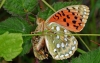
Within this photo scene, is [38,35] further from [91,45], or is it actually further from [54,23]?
[91,45]

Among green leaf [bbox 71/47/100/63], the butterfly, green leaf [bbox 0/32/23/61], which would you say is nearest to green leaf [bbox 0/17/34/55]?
the butterfly

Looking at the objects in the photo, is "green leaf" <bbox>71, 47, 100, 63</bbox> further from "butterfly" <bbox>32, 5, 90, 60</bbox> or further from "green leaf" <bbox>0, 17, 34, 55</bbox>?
"green leaf" <bbox>0, 17, 34, 55</bbox>

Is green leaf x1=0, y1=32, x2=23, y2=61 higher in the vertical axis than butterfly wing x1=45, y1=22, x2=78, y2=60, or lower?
higher

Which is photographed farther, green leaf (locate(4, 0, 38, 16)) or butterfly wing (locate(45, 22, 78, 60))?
green leaf (locate(4, 0, 38, 16))

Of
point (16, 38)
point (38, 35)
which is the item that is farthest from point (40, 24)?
point (16, 38)

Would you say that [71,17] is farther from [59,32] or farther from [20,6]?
[20,6]

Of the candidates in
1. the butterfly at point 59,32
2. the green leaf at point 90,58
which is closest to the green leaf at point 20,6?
the butterfly at point 59,32

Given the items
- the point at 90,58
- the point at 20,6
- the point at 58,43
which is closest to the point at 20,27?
the point at 20,6

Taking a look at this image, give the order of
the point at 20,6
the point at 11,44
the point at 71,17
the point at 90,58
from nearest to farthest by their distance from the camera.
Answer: the point at 11,44, the point at 90,58, the point at 71,17, the point at 20,6

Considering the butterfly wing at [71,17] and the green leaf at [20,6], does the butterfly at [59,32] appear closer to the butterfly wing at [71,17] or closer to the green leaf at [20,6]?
the butterfly wing at [71,17]
